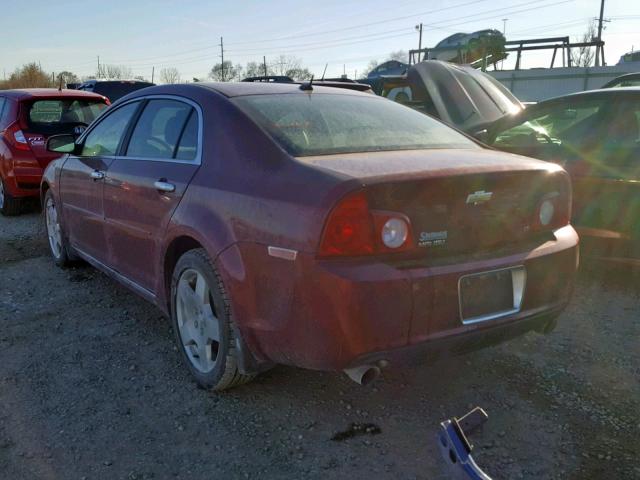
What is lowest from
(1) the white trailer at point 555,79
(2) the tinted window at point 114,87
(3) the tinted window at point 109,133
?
(3) the tinted window at point 109,133

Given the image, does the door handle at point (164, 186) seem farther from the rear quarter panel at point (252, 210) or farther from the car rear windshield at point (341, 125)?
the car rear windshield at point (341, 125)

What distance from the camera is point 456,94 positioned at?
7.11m

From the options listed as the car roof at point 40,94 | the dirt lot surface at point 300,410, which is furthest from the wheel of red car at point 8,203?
the dirt lot surface at point 300,410

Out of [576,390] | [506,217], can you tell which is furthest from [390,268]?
[576,390]

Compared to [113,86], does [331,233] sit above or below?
below

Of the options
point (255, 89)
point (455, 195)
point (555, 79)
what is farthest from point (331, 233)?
point (555, 79)

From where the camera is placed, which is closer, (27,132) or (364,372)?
(364,372)

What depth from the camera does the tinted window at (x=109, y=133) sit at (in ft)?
13.6

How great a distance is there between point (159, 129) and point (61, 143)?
1.84 meters

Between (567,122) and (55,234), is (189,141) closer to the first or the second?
(55,234)

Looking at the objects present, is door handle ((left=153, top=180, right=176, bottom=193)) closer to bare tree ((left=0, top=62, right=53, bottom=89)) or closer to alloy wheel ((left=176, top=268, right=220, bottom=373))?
alloy wheel ((left=176, top=268, right=220, bottom=373))

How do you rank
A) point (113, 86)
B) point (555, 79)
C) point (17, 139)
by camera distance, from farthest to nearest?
point (555, 79), point (113, 86), point (17, 139)

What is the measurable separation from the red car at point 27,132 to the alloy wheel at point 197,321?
5180 mm

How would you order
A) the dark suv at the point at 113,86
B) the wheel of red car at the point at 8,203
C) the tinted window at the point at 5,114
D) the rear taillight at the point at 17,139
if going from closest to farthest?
the rear taillight at the point at 17,139 < the tinted window at the point at 5,114 < the wheel of red car at the point at 8,203 < the dark suv at the point at 113,86
